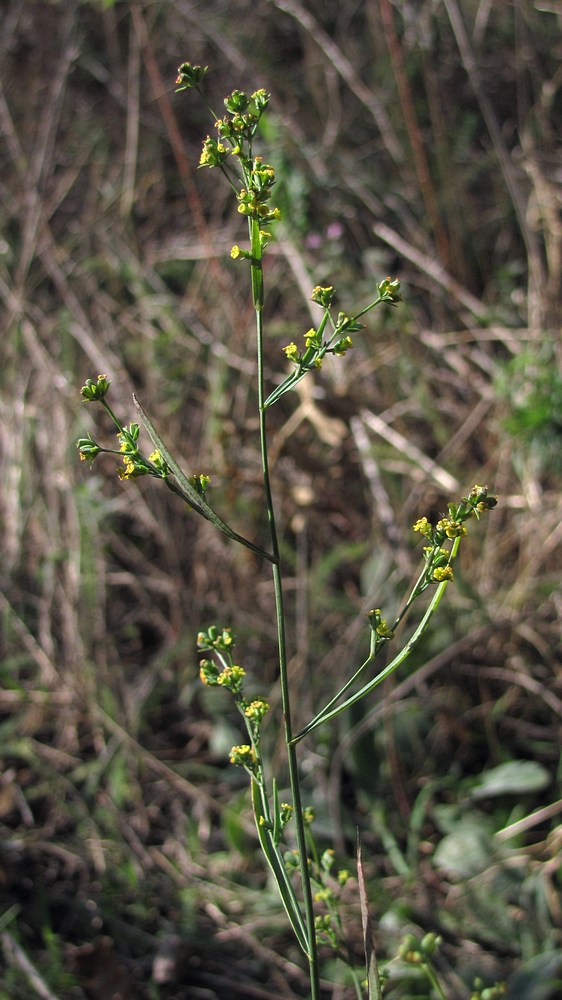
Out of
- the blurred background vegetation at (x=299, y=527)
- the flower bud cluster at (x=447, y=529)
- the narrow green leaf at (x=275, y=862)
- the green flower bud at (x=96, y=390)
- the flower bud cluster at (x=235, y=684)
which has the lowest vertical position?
the narrow green leaf at (x=275, y=862)

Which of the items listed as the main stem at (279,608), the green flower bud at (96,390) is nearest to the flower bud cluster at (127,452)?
the green flower bud at (96,390)

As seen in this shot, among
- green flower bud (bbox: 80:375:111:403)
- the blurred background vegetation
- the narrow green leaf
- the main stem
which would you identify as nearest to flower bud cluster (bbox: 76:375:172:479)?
green flower bud (bbox: 80:375:111:403)

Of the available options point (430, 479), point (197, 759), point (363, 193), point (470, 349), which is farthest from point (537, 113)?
point (197, 759)

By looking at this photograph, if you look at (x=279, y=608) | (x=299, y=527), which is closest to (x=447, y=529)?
(x=279, y=608)

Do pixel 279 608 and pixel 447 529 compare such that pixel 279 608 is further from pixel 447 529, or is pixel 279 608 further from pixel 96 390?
pixel 96 390

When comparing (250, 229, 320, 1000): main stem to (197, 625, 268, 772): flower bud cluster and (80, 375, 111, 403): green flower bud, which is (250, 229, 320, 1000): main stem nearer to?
(197, 625, 268, 772): flower bud cluster

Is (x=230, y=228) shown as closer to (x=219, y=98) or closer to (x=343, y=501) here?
(x=219, y=98)

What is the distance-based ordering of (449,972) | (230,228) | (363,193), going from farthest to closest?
(230,228), (363,193), (449,972)

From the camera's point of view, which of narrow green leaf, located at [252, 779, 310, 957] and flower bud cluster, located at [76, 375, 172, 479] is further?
narrow green leaf, located at [252, 779, 310, 957]

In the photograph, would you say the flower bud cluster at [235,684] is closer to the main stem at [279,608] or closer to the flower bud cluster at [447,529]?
the main stem at [279,608]
